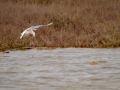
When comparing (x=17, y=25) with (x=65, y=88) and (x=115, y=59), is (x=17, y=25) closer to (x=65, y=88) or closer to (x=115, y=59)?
(x=115, y=59)

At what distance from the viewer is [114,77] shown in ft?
30.1

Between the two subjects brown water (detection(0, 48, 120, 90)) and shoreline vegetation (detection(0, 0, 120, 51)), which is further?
shoreline vegetation (detection(0, 0, 120, 51))

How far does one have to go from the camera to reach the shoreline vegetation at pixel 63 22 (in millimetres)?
14430

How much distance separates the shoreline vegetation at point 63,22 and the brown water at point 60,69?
59cm

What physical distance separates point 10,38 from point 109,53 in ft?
11.4

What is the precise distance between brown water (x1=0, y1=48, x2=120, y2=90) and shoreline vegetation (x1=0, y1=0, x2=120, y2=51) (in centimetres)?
59

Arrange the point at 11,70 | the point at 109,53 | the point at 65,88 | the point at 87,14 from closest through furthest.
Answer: the point at 65,88 < the point at 11,70 < the point at 109,53 < the point at 87,14

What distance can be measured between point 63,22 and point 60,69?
6.93m

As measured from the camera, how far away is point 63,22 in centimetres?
1723

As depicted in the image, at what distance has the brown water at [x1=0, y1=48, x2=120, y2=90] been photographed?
8562 mm

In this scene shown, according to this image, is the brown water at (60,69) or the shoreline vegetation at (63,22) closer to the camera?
the brown water at (60,69)

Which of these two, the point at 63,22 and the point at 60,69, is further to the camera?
the point at 63,22

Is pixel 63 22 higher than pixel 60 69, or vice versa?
pixel 63 22

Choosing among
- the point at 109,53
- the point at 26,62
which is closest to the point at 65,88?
the point at 26,62
